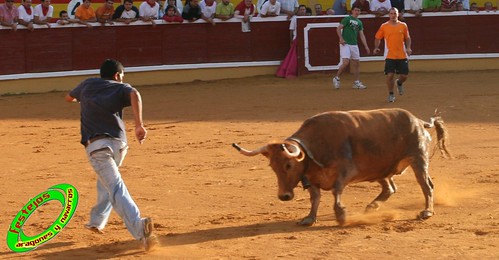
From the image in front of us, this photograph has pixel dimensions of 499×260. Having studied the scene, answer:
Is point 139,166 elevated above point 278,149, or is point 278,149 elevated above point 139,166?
point 278,149

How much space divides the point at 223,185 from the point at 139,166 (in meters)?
1.67

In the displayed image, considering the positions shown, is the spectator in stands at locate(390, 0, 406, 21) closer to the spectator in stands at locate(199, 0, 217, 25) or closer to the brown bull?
the spectator in stands at locate(199, 0, 217, 25)

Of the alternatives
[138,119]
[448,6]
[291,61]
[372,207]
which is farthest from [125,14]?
[138,119]

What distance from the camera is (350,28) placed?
18.0 m

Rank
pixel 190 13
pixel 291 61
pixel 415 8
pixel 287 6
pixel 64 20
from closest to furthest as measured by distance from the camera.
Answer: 1. pixel 64 20
2. pixel 190 13
3. pixel 291 61
4. pixel 287 6
5. pixel 415 8

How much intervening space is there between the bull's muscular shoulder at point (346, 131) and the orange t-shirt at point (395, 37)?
7.42 meters

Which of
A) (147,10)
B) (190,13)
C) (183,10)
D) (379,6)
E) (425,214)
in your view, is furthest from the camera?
(379,6)

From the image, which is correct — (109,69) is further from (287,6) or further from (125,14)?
(287,6)

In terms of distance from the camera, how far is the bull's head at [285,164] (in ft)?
Result: 25.3

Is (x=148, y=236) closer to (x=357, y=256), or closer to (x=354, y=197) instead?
(x=357, y=256)

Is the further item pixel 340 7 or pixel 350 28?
pixel 340 7

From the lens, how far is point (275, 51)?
21.0 metres

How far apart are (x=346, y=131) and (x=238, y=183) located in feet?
7.46

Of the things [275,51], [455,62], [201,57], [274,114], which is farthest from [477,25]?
[274,114]
